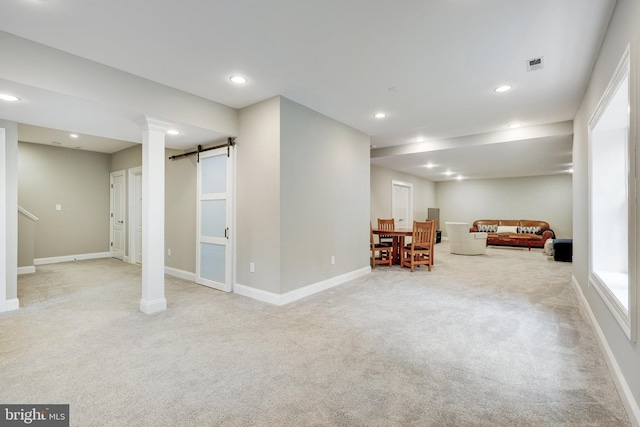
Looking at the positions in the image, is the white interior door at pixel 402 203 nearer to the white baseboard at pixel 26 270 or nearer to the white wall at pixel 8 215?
the white wall at pixel 8 215

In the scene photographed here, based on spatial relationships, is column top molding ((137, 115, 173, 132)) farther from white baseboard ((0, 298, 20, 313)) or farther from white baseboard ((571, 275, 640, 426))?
white baseboard ((571, 275, 640, 426))

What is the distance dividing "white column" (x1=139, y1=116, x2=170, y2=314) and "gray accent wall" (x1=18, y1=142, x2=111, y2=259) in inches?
186

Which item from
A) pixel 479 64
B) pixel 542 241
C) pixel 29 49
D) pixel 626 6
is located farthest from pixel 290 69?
pixel 542 241

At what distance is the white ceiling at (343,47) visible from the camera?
81.1 inches

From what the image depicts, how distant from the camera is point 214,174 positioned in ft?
14.4

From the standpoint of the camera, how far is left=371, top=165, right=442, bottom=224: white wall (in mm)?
8078

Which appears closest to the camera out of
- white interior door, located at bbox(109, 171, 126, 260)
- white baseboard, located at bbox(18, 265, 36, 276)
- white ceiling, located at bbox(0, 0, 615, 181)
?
white ceiling, located at bbox(0, 0, 615, 181)

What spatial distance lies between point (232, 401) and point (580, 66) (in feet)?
13.5

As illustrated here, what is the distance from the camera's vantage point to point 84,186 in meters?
6.75

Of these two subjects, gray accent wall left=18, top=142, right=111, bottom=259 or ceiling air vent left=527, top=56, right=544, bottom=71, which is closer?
ceiling air vent left=527, top=56, right=544, bottom=71

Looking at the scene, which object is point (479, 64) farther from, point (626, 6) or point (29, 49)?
point (29, 49)

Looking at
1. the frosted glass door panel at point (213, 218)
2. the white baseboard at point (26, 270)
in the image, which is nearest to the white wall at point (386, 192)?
the frosted glass door panel at point (213, 218)

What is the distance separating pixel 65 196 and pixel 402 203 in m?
8.98

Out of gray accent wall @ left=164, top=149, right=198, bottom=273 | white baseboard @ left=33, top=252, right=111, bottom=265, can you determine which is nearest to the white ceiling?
gray accent wall @ left=164, top=149, right=198, bottom=273
